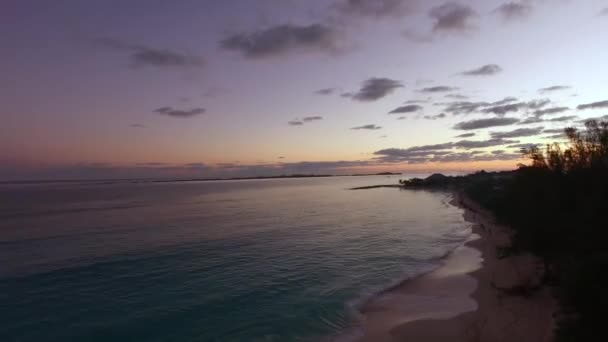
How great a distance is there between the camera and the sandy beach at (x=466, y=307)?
47.6 ft

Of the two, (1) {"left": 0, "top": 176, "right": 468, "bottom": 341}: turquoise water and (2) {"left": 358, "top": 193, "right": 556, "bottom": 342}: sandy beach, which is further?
(1) {"left": 0, "top": 176, "right": 468, "bottom": 341}: turquoise water

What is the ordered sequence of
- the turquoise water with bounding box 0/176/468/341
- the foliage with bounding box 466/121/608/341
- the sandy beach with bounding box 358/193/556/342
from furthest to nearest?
the turquoise water with bounding box 0/176/468/341
the sandy beach with bounding box 358/193/556/342
the foliage with bounding box 466/121/608/341

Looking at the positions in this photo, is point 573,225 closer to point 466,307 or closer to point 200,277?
point 466,307

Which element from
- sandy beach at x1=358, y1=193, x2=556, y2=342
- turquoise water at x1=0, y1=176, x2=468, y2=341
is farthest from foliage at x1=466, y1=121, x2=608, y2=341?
turquoise water at x1=0, y1=176, x2=468, y2=341

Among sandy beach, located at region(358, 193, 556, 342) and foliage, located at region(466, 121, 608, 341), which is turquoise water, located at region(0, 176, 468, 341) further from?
foliage, located at region(466, 121, 608, 341)

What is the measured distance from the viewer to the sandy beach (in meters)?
14.5

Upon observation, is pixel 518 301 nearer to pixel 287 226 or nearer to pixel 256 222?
pixel 287 226

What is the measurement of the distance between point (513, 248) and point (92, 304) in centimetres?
2893

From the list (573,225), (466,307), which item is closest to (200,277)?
(466,307)

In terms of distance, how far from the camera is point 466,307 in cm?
1795

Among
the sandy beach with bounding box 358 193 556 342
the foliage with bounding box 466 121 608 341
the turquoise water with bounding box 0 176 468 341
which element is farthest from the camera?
the turquoise water with bounding box 0 176 468 341

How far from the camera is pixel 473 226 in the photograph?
45.8 meters

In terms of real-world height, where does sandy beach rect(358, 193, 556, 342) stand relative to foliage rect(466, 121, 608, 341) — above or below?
below

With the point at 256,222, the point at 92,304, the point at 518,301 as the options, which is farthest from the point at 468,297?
the point at 256,222
